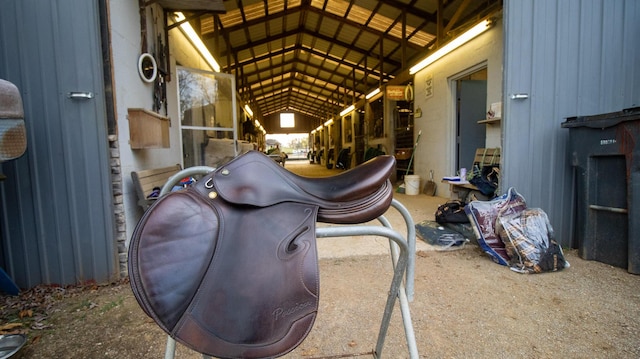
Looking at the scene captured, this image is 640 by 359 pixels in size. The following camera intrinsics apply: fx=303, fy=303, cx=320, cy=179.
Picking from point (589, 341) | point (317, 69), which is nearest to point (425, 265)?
point (589, 341)

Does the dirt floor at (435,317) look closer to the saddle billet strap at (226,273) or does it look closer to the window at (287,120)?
the saddle billet strap at (226,273)

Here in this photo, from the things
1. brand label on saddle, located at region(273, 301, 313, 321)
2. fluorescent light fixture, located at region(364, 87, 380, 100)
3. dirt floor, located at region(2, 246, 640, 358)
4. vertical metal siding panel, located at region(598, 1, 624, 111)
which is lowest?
dirt floor, located at region(2, 246, 640, 358)

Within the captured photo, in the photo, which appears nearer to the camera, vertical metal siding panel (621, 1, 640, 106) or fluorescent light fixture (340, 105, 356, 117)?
vertical metal siding panel (621, 1, 640, 106)

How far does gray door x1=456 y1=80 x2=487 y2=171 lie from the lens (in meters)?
5.62

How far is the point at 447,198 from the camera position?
5.65m

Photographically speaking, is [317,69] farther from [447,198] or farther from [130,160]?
[130,160]

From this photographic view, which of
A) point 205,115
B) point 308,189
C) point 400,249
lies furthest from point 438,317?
point 205,115

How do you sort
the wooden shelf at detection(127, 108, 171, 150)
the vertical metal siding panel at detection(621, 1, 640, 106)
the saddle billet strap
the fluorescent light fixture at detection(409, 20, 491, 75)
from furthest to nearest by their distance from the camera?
the fluorescent light fixture at detection(409, 20, 491, 75)
the vertical metal siding panel at detection(621, 1, 640, 106)
the wooden shelf at detection(127, 108, 171, 150)
the saddle billet strap

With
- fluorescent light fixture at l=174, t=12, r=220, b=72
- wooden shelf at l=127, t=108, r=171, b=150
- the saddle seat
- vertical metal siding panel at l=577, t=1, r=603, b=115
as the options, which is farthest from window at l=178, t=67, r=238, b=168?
vertical metal siding panel at l=577, t=1, r=603, b=115

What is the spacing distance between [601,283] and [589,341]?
0.87 meters

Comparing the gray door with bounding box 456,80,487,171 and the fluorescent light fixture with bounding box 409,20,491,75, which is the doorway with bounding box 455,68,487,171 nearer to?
the gray door with bounding box 456,80,487,171

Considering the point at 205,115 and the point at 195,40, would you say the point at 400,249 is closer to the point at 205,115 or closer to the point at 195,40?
the point at 205,115

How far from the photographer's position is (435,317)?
67.7 inches

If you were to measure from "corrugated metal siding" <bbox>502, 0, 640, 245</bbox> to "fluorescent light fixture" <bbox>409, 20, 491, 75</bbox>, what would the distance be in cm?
177
